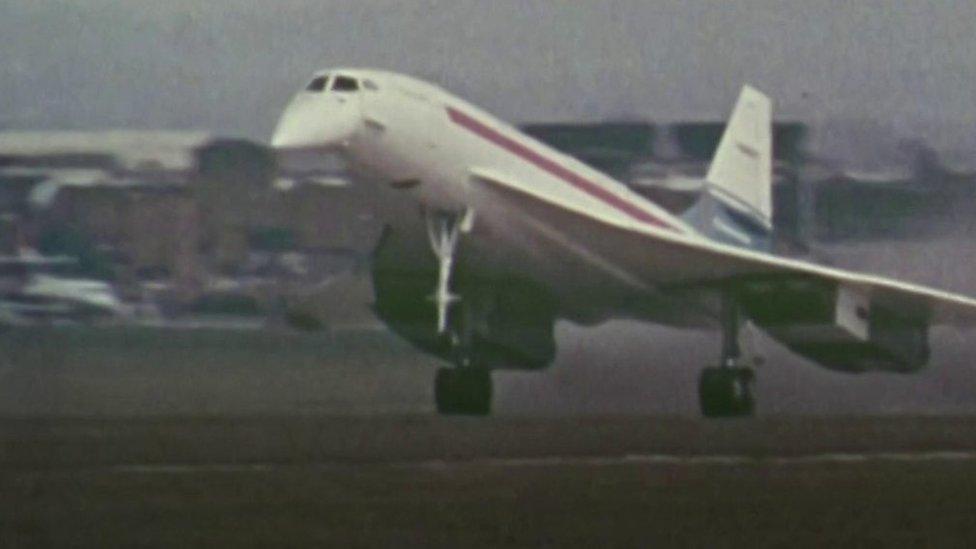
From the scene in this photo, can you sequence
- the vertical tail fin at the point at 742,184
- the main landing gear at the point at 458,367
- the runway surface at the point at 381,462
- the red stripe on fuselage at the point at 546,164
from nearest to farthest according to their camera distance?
the runway surface at the point at 381,462 < the main landing gear at the point at 458,367 < the red stripe on fuselage at the point at 546,164 < the vertical tail fin at the point at 742,184

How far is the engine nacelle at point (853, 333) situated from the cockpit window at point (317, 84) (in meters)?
5.54

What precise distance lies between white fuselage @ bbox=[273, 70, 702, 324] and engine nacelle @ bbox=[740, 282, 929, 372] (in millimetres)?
1649

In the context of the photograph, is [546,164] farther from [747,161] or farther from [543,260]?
[747,161]

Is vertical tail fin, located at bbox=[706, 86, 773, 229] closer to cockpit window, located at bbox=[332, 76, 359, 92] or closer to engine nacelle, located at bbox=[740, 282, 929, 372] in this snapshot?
engine nacelle, located at bbox=[740, 282, 929, 372]

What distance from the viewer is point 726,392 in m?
29.6

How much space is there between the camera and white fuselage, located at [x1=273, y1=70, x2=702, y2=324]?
29859mm

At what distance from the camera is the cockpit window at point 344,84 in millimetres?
29797

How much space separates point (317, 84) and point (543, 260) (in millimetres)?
3683

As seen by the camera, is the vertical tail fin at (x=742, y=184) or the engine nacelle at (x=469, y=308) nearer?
the engine nacelle at (x=469, y=308)

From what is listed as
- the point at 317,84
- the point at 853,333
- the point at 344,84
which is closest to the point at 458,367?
the point at 344,84

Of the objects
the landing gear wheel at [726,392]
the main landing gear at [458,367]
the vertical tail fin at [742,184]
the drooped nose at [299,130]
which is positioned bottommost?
the landing gear wheel at [726,392]

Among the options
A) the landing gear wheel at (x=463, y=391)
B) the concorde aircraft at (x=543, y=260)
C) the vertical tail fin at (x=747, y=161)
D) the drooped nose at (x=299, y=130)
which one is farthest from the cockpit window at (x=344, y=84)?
the vertical tail fin at (x=747, y=161)

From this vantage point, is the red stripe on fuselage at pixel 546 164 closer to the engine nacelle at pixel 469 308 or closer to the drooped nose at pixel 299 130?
the engine nacelle at pixel 469 308

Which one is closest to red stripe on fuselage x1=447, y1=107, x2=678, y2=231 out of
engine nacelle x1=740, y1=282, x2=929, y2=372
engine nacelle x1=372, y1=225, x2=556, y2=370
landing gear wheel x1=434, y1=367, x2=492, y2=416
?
engine nacelle x1=372, y1=225, x2=556, y2=370
